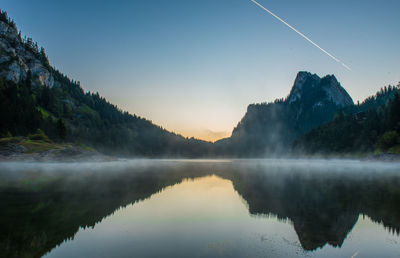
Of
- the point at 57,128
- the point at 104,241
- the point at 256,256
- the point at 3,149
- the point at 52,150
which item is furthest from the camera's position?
the point at 57,128

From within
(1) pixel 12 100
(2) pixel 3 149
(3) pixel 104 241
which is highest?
(1) pixel 12 100

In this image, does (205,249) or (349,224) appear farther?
(349,224)

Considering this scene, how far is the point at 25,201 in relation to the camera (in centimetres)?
1956

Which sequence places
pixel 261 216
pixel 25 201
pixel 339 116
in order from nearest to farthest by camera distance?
1. pixel 261 216
2. pixel 25 201
3. pixel 339 116

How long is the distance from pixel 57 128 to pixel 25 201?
368 feet

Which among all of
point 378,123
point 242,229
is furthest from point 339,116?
point 242,229

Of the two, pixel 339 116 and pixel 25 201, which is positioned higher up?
pixel 339 116

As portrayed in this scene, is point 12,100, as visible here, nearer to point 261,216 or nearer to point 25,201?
point 25,201

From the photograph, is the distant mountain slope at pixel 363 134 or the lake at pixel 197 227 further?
the distant mountain slope at pixel 363 134

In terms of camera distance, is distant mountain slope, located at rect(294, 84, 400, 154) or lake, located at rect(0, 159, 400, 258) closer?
lake, located at rect(0, 159, 400, 258)

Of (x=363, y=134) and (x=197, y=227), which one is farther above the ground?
(x=363, y=134)

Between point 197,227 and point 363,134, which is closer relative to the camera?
point 197,227

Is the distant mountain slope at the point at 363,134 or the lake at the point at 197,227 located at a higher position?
the distant mountain slope at the point at 363,134

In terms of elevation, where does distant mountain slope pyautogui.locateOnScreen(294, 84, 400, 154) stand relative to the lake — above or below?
above
